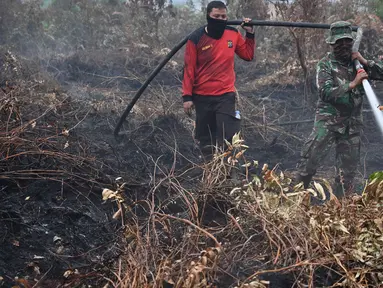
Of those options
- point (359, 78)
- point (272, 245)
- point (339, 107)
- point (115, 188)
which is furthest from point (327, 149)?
point (272, 245)

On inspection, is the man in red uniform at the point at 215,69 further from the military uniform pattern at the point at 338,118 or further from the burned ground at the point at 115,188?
the military uniform pattern at the point at 338,118

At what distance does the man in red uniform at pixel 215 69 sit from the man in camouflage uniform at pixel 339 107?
3.13ft

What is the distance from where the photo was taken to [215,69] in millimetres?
5934

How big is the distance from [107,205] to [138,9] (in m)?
9.46

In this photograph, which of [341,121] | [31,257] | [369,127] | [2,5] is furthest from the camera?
[2,5]

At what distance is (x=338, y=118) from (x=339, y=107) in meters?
0.11

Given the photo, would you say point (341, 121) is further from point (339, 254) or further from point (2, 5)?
point (2, 5)

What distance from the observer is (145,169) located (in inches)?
249

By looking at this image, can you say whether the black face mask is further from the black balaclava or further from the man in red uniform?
the black balaclava

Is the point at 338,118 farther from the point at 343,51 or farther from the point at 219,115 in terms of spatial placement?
the point at 219,115

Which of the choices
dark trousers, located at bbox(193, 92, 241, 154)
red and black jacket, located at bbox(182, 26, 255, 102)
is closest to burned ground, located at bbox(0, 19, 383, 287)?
dark trousers, located at bbox(193, 92, 241, 154)

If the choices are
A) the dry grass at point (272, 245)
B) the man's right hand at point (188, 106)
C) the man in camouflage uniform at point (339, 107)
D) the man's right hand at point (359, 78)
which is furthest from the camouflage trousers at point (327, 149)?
the dry grass at point (272, 245)

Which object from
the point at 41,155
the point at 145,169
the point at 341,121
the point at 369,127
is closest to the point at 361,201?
the point at 341,121

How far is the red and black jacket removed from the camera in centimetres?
591
